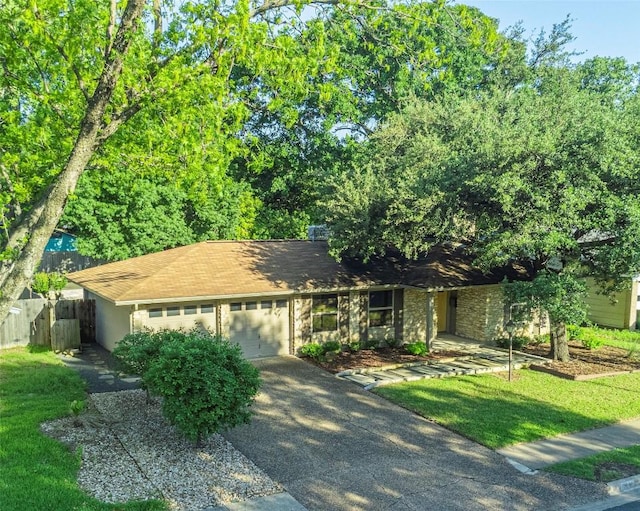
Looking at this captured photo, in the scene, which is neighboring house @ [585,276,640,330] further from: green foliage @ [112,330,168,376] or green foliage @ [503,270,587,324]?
green foliage @ [112,330,168,376]

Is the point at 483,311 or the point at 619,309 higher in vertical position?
the point at 483,311

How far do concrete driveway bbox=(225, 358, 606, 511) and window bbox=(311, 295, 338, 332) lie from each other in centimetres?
478

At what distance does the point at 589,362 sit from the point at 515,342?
2.51 metres

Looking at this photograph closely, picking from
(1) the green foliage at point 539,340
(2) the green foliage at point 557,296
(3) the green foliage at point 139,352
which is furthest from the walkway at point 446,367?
(3) the green foliage at point 139,352

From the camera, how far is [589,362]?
17641mm

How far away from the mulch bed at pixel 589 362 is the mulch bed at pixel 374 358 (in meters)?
3.02

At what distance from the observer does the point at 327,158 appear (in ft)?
96.5

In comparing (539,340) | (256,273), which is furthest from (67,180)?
(539,340)

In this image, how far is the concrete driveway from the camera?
28.8ft

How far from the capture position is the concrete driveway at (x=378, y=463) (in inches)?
345

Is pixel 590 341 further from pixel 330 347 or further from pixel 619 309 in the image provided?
pixel 330 347

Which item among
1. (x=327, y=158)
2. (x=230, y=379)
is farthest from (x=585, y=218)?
(x=327, y=158)

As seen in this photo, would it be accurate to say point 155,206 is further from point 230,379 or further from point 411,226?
point 230,379

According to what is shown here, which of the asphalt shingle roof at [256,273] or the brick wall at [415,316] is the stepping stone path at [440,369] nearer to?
the brick wall at [415,316]
